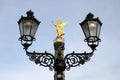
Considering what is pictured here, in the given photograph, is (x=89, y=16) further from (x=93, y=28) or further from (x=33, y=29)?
(x=33, y=29)

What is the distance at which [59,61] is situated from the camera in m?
10.7

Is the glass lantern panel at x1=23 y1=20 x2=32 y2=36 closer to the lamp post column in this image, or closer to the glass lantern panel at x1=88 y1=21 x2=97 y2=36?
the lamp post column

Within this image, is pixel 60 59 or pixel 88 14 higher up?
pixel 88 14

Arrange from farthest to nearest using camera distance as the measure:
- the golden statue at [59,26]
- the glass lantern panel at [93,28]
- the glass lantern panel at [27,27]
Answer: the golden statue at [59,26], the glass lantern panel at [93,28], the glass lantern panel at [27,27]

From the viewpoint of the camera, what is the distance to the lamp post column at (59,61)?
10516mm

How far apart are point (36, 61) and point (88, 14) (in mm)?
1732

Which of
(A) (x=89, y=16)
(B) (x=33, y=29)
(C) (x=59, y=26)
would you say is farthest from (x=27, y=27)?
(A) (x=89, y=16)

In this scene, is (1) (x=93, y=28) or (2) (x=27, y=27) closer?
(2) (x=27, y=27)

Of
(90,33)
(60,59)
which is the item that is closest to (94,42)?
(90,33)

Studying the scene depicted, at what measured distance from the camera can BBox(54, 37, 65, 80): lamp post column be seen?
10.5m

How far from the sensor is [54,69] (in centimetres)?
1071

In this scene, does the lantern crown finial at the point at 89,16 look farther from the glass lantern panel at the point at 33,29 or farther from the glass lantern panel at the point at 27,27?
the glass lantern panel at the point at 27,27

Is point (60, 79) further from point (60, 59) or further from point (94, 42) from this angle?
point (94, 42)

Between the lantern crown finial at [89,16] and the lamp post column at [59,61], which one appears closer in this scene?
the lamp post column at [59,61]
